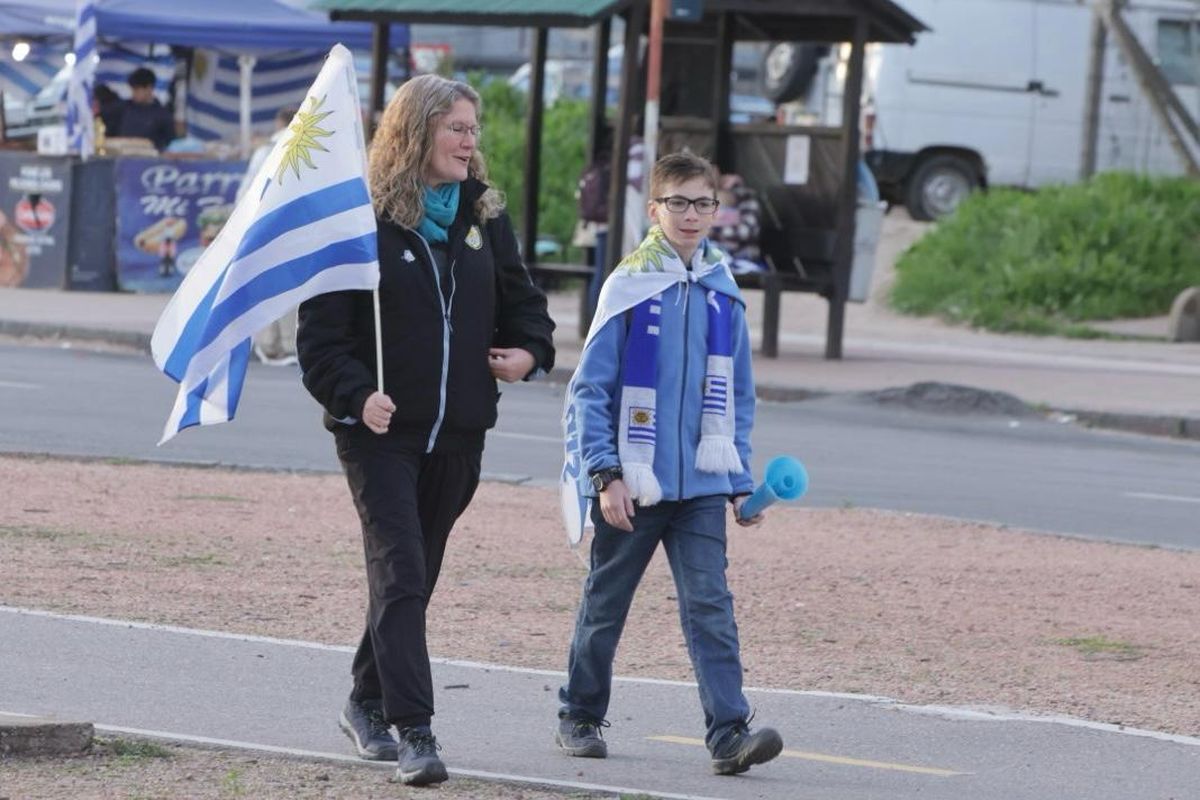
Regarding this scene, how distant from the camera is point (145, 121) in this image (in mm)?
25078

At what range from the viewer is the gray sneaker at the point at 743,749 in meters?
6.00

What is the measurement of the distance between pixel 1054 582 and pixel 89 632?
13.0 ft

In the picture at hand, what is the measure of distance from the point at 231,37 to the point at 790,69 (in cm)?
699

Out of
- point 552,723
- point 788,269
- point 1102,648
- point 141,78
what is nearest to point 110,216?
point 141,78

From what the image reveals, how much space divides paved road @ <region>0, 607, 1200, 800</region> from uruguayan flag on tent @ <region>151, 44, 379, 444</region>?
0.95 m

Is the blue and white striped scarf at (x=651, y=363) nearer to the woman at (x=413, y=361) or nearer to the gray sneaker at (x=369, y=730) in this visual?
the woman at (x=413, y=361)

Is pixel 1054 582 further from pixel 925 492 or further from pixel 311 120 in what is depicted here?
pixel 311 120

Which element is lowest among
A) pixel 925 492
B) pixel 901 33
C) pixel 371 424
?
pixel 925 492

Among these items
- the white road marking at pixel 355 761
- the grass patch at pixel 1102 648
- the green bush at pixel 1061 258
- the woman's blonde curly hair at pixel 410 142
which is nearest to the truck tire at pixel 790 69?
the green bush at pixel 1061 258

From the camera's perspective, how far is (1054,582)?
31.4ft

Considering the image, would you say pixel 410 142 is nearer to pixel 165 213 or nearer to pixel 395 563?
pixel 395 563

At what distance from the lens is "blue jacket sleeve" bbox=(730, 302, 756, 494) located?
6293 mm

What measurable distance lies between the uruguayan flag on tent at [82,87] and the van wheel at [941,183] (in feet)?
36.8

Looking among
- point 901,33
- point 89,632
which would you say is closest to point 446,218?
point 89,632
